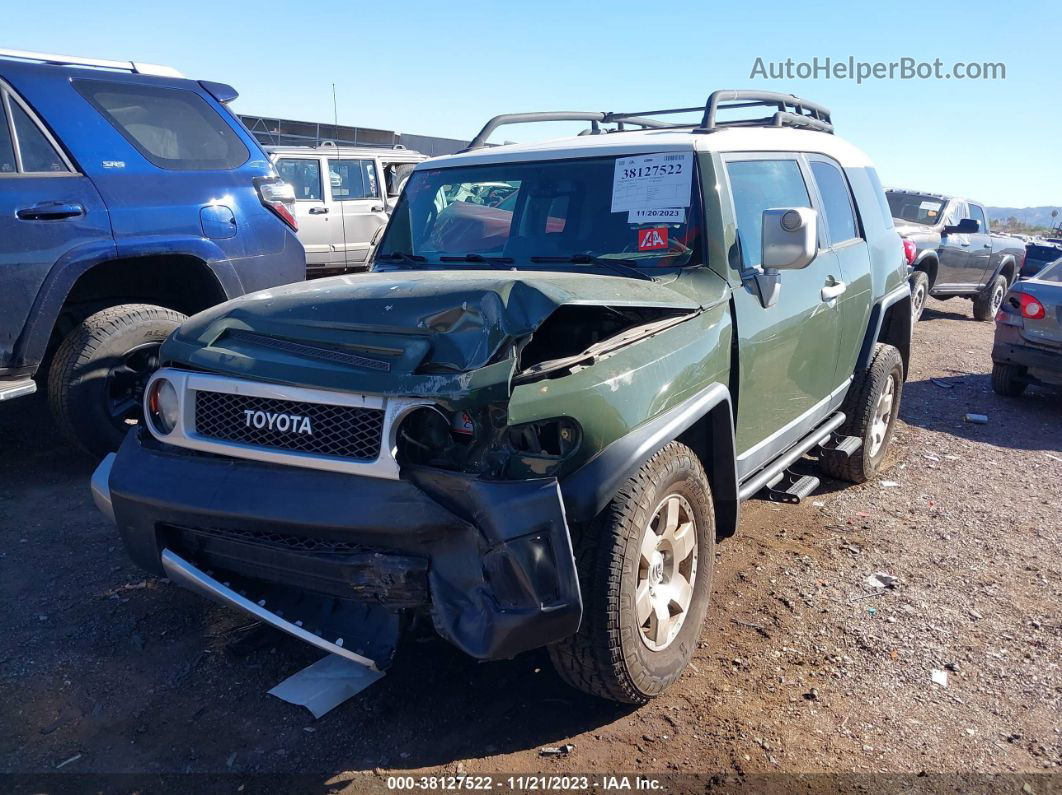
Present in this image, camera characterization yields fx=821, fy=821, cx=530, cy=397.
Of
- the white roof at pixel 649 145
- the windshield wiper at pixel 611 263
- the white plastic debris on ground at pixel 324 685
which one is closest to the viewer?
the white plastic debris on ground at pixel 324 685

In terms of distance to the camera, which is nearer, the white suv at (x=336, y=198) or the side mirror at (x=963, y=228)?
the white suv at (x=336, y=198)

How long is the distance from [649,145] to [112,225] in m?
3.04

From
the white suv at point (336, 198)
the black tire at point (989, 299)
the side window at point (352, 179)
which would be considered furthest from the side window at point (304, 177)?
the black tire at point (989, 299)

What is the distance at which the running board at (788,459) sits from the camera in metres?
3.70

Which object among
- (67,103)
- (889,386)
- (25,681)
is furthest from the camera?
(889,386)

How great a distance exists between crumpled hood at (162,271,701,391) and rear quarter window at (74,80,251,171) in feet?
8.50

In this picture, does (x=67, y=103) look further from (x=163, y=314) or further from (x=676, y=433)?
(x=676, y=433)

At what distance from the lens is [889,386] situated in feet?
18.1

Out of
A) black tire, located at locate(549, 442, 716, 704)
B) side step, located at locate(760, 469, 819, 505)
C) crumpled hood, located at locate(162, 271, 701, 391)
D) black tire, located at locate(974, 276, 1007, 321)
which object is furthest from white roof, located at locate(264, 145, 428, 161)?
black tire, located at locate(549, 442, 716, 704)

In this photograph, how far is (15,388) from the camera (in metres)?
4.34

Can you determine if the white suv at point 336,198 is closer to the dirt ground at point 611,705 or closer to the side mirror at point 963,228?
the dirt ground at point 611,705

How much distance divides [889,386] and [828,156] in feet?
5.40

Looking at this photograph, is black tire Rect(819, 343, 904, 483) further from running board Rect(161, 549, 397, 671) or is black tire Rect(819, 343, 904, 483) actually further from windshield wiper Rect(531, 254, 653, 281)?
running board Rect(161, 549, 397, 671)

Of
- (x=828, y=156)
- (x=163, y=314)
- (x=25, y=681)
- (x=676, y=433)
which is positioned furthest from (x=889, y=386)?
(x=25, y=681)
